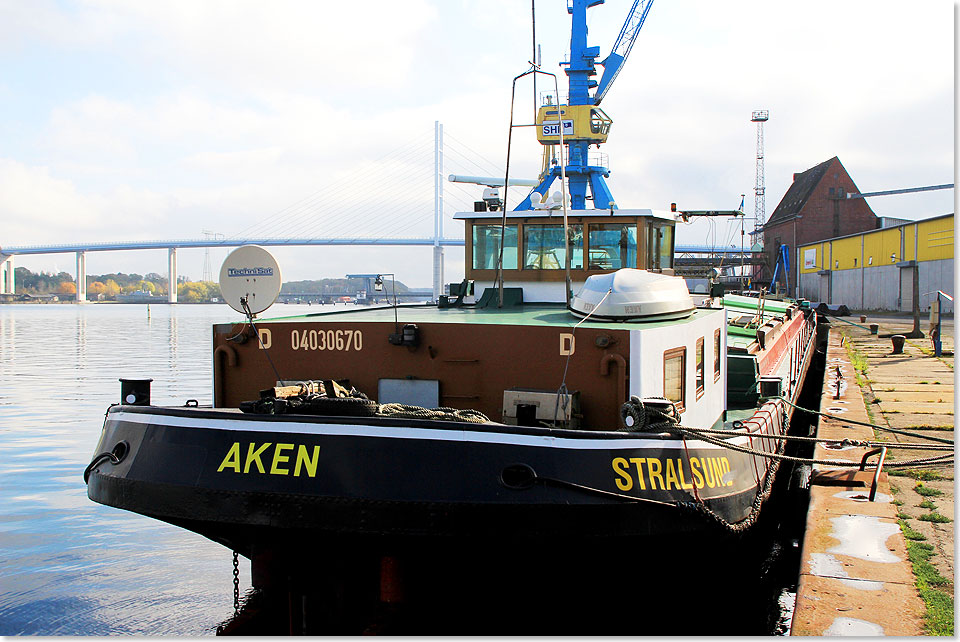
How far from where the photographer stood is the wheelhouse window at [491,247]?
9.75 metres

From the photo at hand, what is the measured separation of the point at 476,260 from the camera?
9.96 meters

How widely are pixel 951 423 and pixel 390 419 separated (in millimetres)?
9994

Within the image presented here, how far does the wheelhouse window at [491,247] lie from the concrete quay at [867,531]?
4254mm

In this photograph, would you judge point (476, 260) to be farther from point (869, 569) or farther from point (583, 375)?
point (869, 569)

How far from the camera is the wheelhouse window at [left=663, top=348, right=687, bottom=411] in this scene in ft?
22.8

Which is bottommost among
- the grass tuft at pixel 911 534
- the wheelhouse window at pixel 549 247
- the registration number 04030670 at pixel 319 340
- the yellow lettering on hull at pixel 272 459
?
the grass tuft at pixel 911 534

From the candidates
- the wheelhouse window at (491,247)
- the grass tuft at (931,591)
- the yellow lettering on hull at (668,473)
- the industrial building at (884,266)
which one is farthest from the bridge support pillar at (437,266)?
the grass tuft at (931,591)

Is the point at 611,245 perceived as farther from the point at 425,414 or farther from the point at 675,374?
the point at 425,414

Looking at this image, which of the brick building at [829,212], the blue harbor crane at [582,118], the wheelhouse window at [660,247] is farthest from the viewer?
the brick building at [829,212]

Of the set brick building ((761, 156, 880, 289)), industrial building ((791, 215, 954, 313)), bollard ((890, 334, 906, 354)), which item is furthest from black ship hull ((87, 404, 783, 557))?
brick building ((761, 156, 880, 289))

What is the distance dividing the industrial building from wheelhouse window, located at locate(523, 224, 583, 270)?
29.3 meters

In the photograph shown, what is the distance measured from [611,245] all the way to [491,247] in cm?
150

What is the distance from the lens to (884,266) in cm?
4506

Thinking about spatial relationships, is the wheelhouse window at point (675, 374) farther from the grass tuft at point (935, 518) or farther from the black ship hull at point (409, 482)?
the grass tuft at point (935, 518)
